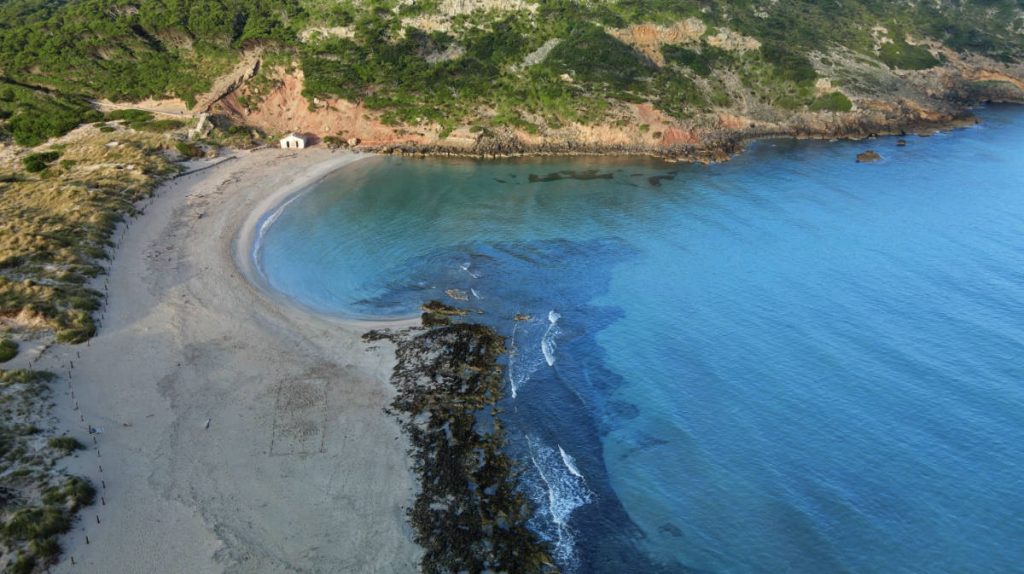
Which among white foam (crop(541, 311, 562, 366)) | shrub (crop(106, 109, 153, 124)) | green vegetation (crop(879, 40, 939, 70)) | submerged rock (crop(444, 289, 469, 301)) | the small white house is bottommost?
white foam (crop(541, 311, 562, 366))

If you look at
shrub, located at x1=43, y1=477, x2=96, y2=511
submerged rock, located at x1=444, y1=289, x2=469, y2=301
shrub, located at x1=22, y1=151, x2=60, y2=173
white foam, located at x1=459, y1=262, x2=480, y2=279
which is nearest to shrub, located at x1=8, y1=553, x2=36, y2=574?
shrub, located at x1=43, y1=477, x2=96, y2=511

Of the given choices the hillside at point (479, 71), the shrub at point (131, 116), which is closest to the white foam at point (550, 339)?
the hillside at point (479, 71)

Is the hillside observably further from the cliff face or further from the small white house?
the small white house

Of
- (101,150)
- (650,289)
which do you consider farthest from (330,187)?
(650,289)

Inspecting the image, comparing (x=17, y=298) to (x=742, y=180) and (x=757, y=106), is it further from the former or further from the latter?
(x=757, y=106)

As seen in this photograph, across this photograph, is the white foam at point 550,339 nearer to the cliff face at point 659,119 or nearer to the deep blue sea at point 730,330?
the deep blue sea at point 730,330

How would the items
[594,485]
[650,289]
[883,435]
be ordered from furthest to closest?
1. [650,289]
2. [883,435]
3. [594,485]

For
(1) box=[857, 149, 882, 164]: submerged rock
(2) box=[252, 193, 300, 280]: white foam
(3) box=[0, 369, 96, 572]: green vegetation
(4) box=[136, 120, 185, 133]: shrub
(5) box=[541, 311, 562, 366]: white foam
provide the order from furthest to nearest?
(1) box=[857, 149, 882, 164]: submerged rock < (4) box=[136, 120, 185, 133]: shrub < (2) box=[252, 193, 300, 280]: white foam < (5) box=[541, 311, 562, 366]: white foam < (3) box=[0, 369, 96, 572]: green vegetation
